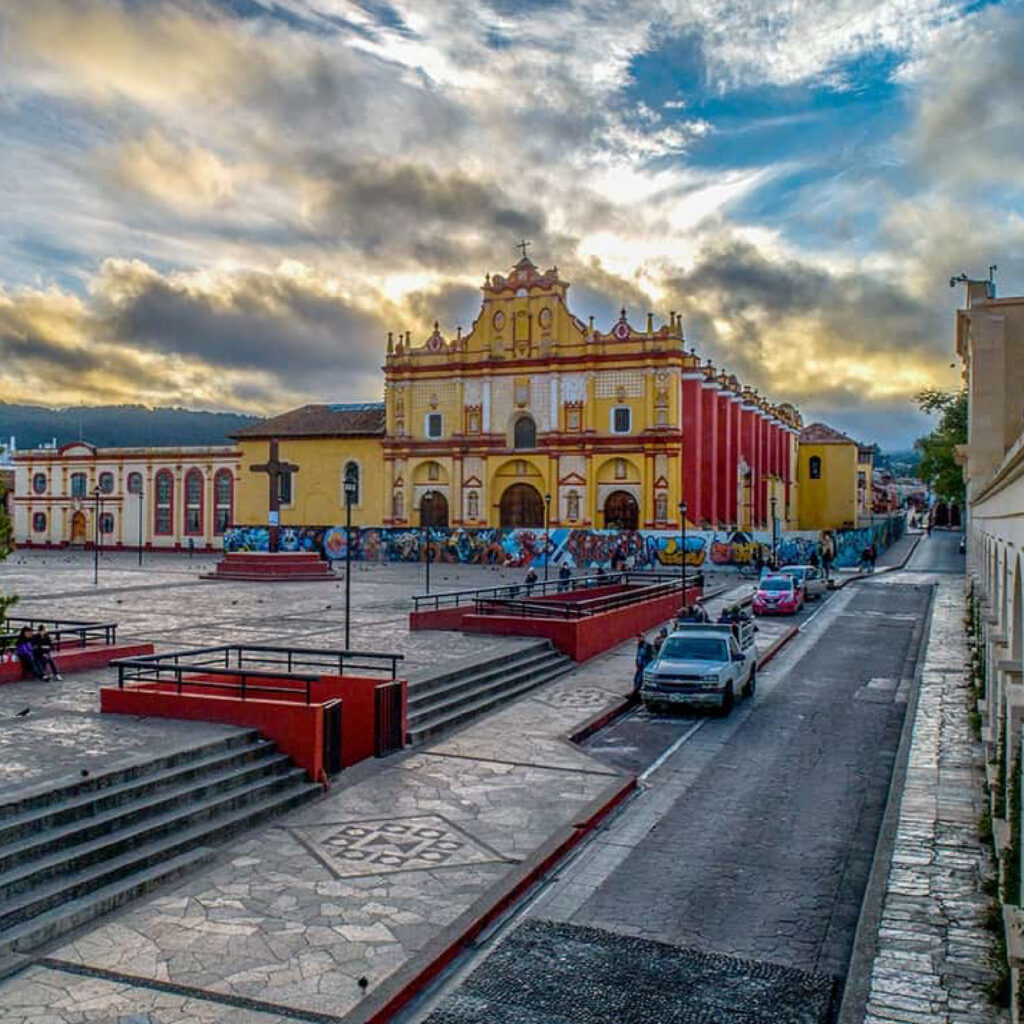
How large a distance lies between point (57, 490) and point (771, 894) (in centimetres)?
7932

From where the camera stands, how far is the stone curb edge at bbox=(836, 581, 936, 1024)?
7.79m

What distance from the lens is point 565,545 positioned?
58156mm

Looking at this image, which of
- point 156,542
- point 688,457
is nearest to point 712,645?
point 688,457

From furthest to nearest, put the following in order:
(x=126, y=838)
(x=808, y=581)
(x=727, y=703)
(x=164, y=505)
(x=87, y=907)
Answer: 1. (x=164, y=505)
2. (x=808, y=581)
3. (x=727, y=703)
4. (x=126, y=838)
5. (x=87, y=907)

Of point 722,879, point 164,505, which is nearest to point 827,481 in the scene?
point 164,505

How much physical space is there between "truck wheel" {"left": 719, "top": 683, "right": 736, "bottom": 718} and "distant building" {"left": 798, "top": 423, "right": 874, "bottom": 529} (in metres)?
70.8

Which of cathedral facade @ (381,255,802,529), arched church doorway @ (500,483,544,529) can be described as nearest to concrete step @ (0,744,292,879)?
cathedral facade @ (381,255,802,529)

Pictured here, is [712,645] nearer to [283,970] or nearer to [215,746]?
[215,746]

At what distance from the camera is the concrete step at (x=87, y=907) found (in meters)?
8.23

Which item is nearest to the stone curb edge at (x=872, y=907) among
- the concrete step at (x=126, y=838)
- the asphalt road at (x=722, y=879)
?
the asphalt road at (x=722, y=879)

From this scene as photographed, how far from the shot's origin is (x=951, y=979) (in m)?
8.14

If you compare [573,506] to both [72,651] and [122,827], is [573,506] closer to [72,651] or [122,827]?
[72,651]

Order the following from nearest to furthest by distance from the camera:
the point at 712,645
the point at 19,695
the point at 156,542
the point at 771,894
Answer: the point at 771,894
the point at 19,695
the point at 712,645
the point at 156,542

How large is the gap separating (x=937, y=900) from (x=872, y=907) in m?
0.77
